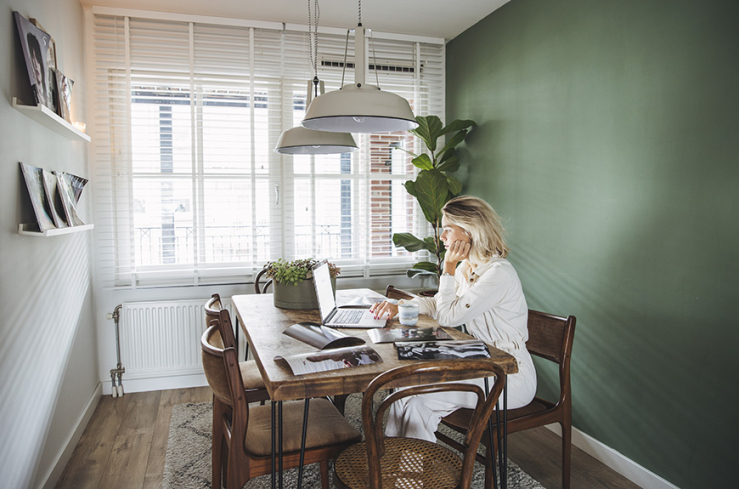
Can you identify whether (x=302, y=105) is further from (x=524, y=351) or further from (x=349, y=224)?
(x=524, y=351)

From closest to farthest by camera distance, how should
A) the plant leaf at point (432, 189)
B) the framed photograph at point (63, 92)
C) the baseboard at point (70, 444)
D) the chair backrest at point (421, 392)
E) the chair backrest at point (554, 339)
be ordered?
the chair backrest at point (421, 392)
the chair backrest at point (554, 339)
the baseboard at point (70, 444)
the framed photograph at point (63, 92)
the plant leaf at point (432, 189)

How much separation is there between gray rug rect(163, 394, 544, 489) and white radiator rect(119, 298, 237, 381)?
1.58 feet

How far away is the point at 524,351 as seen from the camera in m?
2.12

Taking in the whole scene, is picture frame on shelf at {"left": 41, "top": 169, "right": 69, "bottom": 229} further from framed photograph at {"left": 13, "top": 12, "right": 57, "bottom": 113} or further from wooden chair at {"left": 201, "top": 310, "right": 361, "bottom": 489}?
wooden chair at {"left": 201, "top": 310, "right": 361, "bottom": 489}

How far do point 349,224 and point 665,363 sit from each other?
240 cm

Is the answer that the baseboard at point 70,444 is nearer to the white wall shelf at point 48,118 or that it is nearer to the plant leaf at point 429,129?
the white wall shelf at point 48,118

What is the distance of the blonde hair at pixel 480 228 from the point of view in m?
2.29

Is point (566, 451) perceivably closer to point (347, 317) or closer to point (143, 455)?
point (347, 317)

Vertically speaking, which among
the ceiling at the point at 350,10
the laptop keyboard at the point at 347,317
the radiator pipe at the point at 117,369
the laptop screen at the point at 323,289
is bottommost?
the radiator pipe at the point at 117,369

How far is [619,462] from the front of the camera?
97.3 inches

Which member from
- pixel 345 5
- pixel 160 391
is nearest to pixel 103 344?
pixel 160 391

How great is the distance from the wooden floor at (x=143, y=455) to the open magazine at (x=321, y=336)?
3.52ft

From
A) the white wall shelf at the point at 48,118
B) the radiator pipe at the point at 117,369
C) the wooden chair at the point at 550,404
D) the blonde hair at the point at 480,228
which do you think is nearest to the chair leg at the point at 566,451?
the wooden chair at the point at 550,404

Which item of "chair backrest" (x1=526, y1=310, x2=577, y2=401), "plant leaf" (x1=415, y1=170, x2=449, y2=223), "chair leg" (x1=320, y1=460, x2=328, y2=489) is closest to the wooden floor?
"chair backrest" (x1=526, y1=310, x2=577, y2=401)
